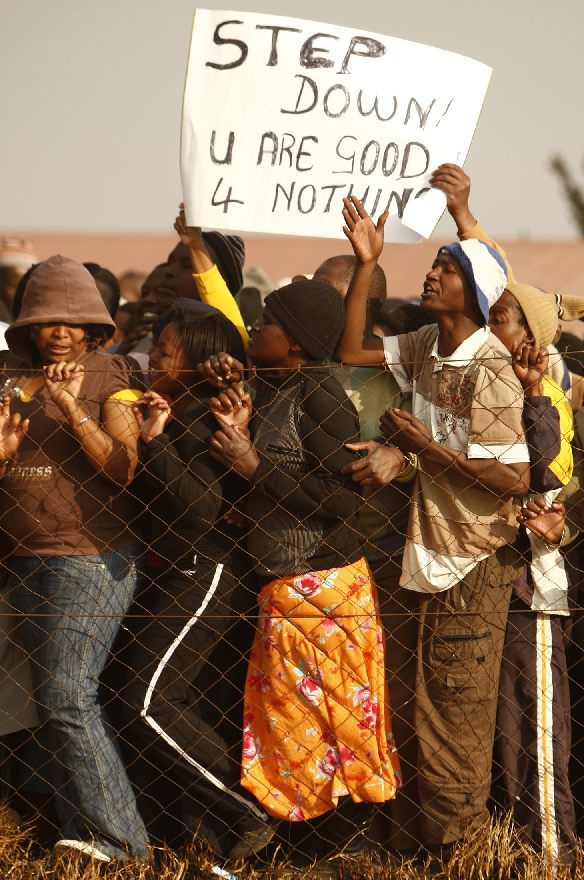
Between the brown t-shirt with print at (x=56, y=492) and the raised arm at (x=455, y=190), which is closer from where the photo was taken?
the brown t-shirt with print at (x=56, y=492)

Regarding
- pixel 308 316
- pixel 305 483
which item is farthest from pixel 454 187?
pixel 305 483

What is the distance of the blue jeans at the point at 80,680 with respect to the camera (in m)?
3.69

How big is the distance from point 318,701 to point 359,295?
57.2 inches

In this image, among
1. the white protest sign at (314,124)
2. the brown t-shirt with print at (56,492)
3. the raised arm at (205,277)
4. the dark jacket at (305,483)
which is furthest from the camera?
the raised arm at (205,277)

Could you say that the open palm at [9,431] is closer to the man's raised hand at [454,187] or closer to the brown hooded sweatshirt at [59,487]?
the brown hooded sweatshirt at [59,487]

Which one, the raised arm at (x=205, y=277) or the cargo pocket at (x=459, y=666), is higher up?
the raised arm at (x=205, y=277)

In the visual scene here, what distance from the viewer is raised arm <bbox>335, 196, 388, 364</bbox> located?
12.8 feet

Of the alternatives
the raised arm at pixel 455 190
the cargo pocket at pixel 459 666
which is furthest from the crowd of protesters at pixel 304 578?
the raised arm at pixel 455 190

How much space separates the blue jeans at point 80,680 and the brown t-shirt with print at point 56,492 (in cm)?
6

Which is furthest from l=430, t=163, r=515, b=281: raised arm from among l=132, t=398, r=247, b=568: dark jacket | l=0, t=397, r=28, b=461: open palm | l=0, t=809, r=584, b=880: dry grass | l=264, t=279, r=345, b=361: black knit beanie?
l=0, t=809, r=584, b=880: dry grass

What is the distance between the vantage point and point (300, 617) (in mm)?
3633

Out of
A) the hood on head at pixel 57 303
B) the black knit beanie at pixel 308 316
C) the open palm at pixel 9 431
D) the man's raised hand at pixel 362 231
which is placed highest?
the man's raised hand at pixel 362 231

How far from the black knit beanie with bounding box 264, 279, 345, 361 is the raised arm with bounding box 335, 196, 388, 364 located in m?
0.06

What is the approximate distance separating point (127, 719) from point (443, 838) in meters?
1.17
